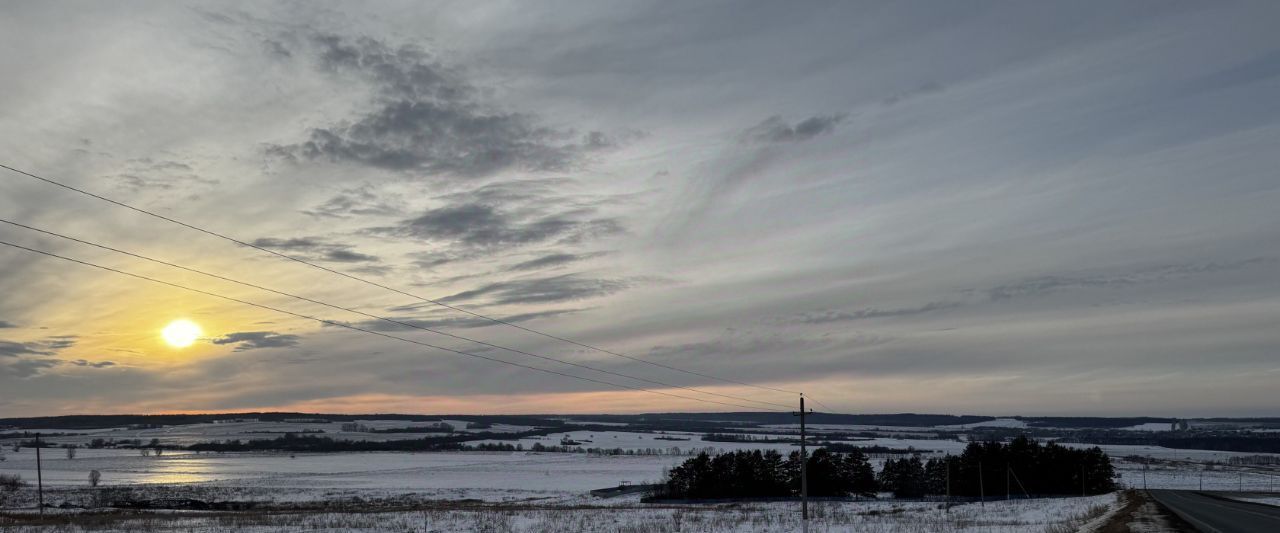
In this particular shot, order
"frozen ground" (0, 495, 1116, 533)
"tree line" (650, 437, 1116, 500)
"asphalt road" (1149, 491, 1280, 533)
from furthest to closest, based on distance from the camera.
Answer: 1. "tree line" (650, 437, 1116, 500)
2. "frozen ground" (0, 495, 1116, 533)
3. "asphalt road" (1149, 491, 1280, 533)

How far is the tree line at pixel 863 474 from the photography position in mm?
98562

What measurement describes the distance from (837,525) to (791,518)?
5.06m

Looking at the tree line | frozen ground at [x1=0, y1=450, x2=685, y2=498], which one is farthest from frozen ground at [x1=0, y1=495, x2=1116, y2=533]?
frozen ground at [x1=0, y1=450, x2=685, y2=498]

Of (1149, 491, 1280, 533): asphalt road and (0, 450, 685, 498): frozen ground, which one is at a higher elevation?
(1149, 491, 1280, 533): asphalt road

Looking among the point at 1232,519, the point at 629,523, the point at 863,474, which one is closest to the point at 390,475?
the point at 863,474

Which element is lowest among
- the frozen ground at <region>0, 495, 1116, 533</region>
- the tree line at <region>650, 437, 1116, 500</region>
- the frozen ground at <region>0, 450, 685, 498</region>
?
the frozen ground at <region>0, 450, 685, 498</region>

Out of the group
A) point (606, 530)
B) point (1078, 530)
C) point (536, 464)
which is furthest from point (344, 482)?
point (1078, 530)

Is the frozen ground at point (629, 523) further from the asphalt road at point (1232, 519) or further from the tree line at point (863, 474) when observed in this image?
the tree line at point (863, 474)

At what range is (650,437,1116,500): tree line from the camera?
98562 millimetres

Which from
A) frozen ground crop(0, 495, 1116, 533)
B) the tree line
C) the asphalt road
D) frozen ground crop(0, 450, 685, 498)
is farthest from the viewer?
frozen ground crop(0, 450, 685, 498)

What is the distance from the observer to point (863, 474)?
102 m

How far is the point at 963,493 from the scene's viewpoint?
103688 mm

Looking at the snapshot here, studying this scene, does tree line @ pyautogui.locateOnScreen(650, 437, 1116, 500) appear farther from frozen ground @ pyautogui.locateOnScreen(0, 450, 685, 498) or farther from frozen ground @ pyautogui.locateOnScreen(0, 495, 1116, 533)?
frozen ground @ pyautogui.locateOnScreen(0, 495, 1116, 533)

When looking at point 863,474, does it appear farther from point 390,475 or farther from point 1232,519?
point 390,475
